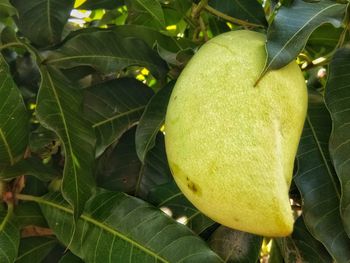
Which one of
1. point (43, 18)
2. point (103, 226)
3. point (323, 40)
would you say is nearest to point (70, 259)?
point (103, 226)

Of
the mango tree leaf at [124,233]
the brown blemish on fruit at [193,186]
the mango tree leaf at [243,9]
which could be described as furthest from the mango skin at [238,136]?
the mango tree leaf at [243,9]

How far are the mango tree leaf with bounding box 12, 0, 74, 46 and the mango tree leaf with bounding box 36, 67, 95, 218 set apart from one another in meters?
0.17

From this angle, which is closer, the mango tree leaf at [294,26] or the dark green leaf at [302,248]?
the mango tree leaf at [294,26]

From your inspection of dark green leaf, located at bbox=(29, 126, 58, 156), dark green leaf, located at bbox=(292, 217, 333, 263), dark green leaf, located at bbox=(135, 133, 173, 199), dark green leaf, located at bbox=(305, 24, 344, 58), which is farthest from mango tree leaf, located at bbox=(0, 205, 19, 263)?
dark green leaf, located at bbox=(305, 24, 344, 58)

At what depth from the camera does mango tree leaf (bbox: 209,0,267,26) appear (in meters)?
0.92

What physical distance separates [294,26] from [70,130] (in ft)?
1.05

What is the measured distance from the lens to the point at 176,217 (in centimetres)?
88

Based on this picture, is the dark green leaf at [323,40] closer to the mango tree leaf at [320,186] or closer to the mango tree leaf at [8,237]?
the mango tree leaf at [320,186]

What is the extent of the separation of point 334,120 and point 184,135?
0.22m

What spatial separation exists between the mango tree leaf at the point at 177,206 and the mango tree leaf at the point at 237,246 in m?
0.03

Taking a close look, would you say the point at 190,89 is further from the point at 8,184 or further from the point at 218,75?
the point at 8,184

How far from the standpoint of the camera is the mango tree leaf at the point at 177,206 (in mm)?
861

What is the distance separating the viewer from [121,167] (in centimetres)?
96

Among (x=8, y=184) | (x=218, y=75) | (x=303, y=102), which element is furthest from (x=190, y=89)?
(x=8, y=184)
